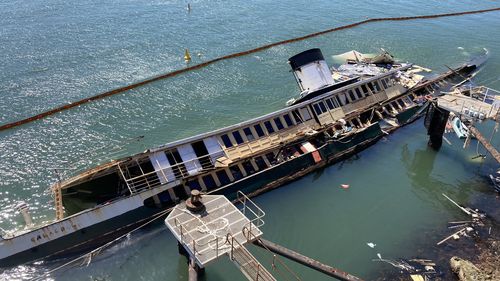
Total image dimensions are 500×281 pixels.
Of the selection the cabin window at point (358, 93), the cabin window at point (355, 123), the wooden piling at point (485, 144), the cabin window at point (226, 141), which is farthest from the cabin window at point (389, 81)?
the cabin window at point (226, 141)

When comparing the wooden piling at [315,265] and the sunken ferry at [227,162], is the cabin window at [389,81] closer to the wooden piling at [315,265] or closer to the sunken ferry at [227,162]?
the sunken ferry at [227,162]

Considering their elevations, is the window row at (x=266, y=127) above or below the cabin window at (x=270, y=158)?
above

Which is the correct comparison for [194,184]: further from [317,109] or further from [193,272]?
[317,109]

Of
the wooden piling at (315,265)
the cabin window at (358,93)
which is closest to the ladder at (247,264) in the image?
the wooden piling at (315,265)

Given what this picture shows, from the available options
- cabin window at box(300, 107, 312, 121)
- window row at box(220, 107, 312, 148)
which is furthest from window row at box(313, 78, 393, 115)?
window row at box(220, 107, 312, 148)

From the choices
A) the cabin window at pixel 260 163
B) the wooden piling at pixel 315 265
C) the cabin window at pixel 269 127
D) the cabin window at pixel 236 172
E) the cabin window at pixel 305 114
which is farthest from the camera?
the cabin window at pixel 305 114

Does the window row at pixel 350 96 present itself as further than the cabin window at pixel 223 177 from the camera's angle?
Yes

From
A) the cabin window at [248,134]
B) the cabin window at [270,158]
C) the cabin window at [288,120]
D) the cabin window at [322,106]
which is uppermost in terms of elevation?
the cabin window at [248,134]

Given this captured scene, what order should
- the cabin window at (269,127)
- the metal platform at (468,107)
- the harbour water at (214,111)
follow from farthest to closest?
the cabin window at (269,127) → the metal platform at (468,107) → the harbour water at (214,111)
